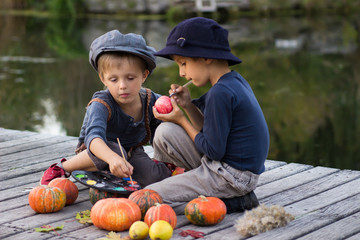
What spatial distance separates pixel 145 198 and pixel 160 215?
22 centimetres

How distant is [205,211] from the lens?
2.96 meters

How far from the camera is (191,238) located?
113 inches

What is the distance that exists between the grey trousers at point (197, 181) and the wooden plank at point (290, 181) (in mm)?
373

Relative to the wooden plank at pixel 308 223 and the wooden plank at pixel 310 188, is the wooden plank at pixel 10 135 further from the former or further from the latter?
the wooden plank at pixel 308 223

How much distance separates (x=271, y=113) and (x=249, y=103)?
15.3 feet

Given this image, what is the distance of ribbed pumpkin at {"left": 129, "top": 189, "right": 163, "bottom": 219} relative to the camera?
10.1ft

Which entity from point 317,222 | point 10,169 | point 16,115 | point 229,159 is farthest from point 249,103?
point 16,115

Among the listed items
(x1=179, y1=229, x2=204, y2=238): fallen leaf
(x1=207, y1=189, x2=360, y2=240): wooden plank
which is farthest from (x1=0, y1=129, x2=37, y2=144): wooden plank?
(x1=207, y1=189, x2=360, y2=240): wooden plank

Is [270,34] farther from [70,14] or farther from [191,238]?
[191,238]

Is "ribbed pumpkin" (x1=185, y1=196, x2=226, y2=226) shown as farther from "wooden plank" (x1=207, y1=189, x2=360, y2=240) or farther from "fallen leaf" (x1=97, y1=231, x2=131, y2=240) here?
"fallen leaf" (x1=97, y1=231, x2=131, y2=240)

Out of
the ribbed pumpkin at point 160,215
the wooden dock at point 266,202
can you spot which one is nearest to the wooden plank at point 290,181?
the wooden dock at point 266,202

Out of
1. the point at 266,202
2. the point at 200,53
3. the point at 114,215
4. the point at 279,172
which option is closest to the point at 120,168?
the point at 114,215

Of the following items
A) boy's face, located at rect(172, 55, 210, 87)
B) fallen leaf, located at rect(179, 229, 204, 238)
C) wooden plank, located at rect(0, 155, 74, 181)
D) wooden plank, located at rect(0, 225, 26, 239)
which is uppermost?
boy's face, located at rect(172, 55, 210, 87)

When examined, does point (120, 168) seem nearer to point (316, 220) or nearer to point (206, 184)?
point (206, 184)
